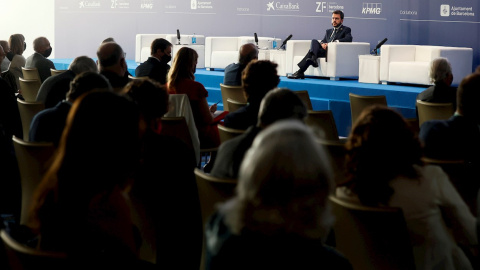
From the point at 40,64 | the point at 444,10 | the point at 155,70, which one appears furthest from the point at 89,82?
the point at 444,10

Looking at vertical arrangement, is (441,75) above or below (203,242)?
above

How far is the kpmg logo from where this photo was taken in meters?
12.1

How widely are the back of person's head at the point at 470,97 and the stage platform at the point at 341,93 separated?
16.3 ft

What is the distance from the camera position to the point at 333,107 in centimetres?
916

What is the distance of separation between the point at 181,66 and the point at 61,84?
106 centimetres

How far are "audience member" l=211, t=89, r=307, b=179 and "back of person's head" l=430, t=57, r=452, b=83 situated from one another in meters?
3.15

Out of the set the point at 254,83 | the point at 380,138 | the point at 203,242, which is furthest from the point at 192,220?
the point at 254,83

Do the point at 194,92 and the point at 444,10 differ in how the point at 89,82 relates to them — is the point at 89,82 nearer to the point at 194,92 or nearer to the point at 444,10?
the point at 194,92

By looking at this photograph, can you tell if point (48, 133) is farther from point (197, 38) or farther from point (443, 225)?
point (197, 38)

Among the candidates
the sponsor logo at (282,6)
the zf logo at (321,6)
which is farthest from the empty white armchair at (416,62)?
the sponsor logo at (282,6)

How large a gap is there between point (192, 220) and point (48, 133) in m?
1.25

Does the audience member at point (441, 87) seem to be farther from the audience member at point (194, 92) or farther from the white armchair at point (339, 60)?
the white armchair at point (339, 60)

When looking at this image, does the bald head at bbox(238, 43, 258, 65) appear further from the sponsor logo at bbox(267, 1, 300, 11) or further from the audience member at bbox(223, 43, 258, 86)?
the sponsor logo at bbox(267, 1, 300, 11)

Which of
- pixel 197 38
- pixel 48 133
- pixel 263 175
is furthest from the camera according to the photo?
pixel 197 38
